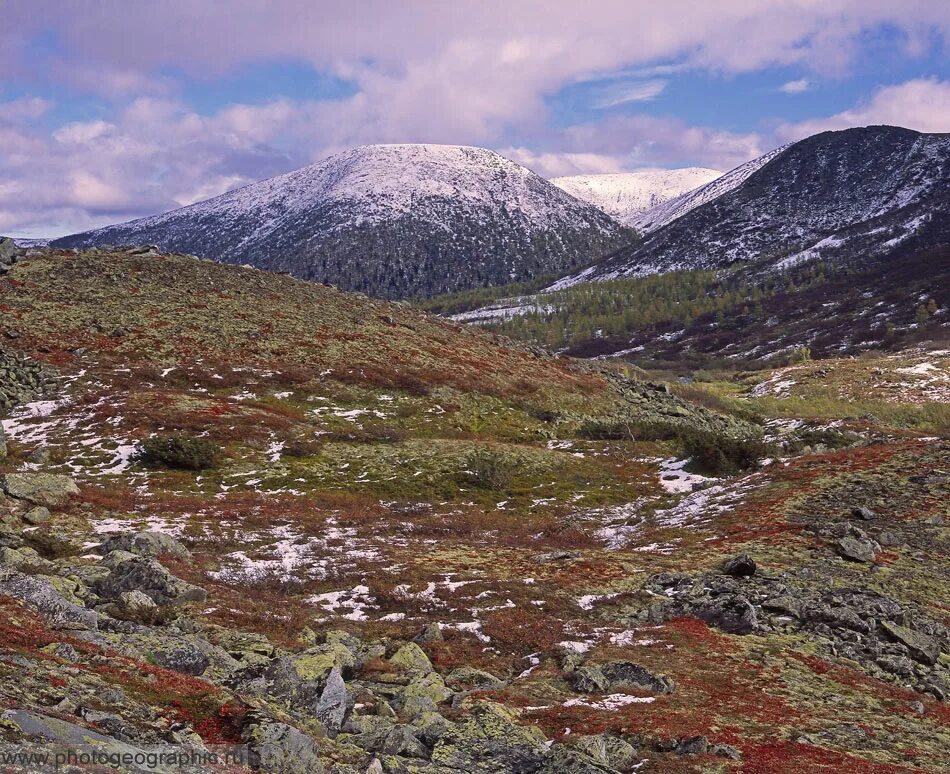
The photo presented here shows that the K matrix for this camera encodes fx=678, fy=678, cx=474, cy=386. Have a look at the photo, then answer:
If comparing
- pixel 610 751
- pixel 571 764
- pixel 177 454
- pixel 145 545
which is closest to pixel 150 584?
pixel 145 545

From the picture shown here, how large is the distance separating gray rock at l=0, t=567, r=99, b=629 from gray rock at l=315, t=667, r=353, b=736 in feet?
17.0

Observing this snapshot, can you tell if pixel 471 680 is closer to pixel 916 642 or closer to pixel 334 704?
pixel 334 704

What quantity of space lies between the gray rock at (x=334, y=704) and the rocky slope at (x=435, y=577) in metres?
0.05

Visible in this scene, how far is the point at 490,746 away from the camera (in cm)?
1180

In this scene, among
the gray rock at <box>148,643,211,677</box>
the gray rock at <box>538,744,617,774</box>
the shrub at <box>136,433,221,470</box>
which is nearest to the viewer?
the gray rock at <box>538,744,617,774</box>

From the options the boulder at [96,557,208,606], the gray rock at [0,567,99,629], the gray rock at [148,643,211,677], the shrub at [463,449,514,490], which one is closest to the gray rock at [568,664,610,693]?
the gray rock at [148,643,211,677]

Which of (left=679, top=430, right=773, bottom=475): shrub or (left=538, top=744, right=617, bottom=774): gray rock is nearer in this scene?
(left=538, top=744, right=617, bottom=774): gray rock

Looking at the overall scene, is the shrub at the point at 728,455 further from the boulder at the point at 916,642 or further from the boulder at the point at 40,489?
the boulder at the point at 40,489

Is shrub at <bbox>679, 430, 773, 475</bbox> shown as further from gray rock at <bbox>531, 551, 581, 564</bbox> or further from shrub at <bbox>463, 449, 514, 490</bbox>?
gray rock at <bbox>531, 551, 581, 564</bbox>

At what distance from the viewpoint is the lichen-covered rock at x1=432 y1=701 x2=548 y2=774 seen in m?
11.3

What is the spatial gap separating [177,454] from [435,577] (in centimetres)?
2029

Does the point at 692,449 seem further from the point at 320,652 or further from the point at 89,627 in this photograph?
the point at 89,627

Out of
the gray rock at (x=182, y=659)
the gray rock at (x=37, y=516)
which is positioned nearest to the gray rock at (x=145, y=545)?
the gray rock at (x=37, y=516)

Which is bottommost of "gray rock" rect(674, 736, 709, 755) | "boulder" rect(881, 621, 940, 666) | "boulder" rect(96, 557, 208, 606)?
"boulder" rect(881, 621, 940, 666)
